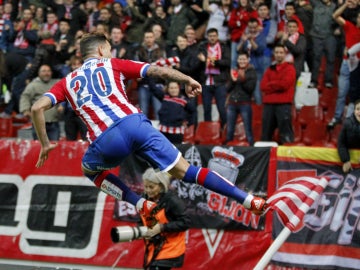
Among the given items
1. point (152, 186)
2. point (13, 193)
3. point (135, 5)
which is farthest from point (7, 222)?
point (135, 5)

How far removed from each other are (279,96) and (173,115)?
6.00 feet

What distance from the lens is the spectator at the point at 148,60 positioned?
14.0 meters

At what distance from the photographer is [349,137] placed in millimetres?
9695

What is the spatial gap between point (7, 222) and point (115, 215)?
1.88 m

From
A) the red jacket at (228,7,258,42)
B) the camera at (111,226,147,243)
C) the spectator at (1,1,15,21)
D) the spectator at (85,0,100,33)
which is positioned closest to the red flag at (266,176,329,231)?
the camera at (111,226,147,243)

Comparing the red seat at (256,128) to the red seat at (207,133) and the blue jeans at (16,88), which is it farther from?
the blue jeans at (16,88)

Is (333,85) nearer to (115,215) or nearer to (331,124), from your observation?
(331,124)

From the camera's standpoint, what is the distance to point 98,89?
24.1ft

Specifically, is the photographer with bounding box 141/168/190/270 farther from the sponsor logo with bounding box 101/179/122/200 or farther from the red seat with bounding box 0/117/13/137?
the red seat with bounding box 0/117/13/137

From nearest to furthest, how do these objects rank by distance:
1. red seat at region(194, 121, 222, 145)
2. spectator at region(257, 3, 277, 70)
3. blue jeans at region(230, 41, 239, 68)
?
red seat at region(194, 121, 222, 145)
spectator at region(257, 3, 277, 70)
blue jeans at region(230, 41, 239, 68)

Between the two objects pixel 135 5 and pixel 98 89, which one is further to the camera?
A: pixel 135 5

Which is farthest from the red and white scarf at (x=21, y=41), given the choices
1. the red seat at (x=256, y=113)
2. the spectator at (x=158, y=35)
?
the red seat at (x=256, y=113)

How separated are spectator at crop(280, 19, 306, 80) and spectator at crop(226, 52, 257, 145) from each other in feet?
2.95

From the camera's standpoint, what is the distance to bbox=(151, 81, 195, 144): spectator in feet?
39.8
